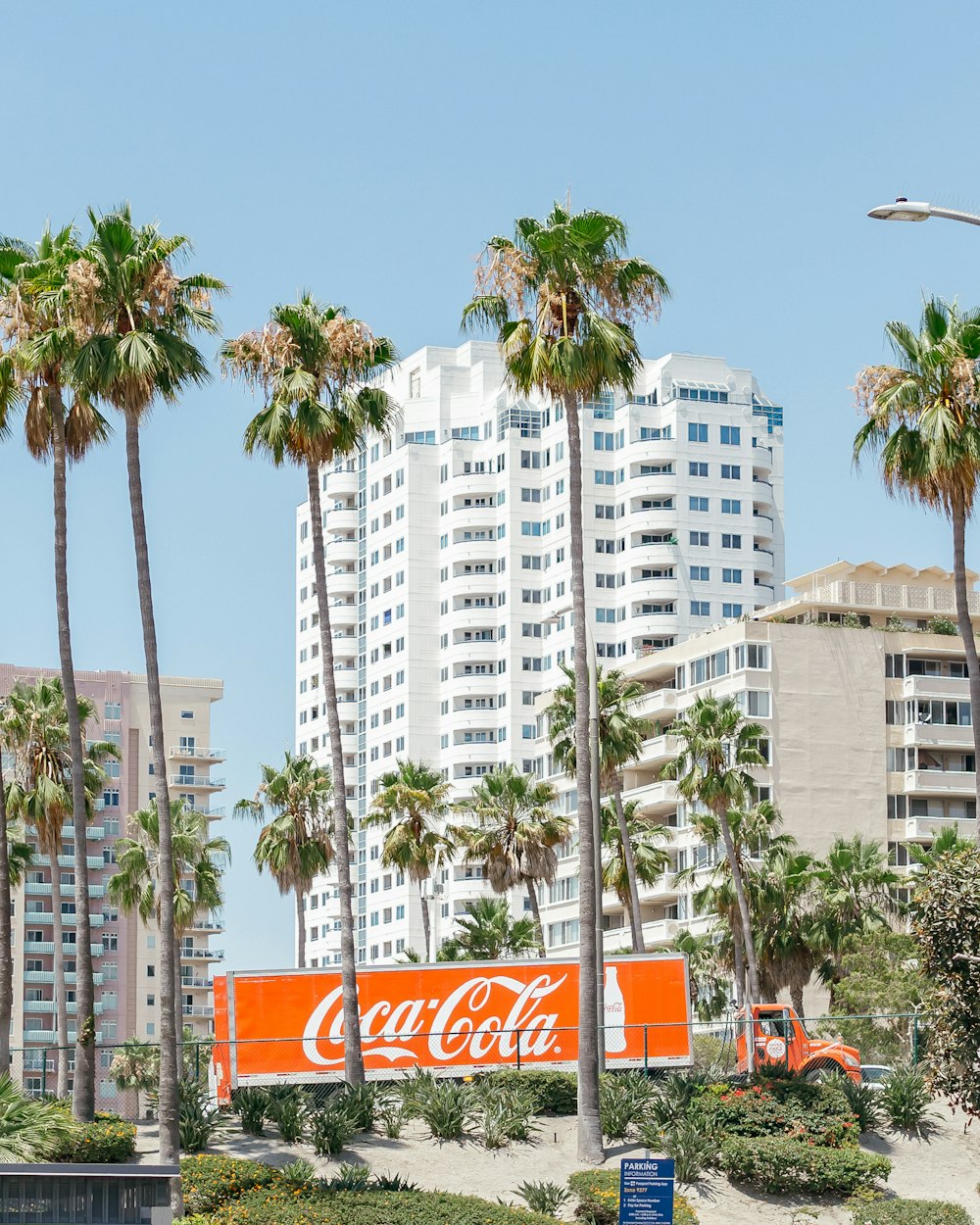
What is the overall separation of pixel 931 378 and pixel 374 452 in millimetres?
128424

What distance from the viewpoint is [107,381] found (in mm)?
36719

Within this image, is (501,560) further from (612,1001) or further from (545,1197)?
(545,1197)

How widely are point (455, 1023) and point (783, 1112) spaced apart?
953 centimetres

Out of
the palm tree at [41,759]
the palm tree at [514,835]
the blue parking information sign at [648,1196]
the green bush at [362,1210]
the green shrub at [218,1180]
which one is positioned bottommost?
the green bush at [362,1210]

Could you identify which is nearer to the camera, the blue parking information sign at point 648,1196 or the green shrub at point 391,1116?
the blue parking information sign at point 648,1196

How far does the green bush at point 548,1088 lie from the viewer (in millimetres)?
38969

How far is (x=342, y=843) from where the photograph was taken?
45625 mm

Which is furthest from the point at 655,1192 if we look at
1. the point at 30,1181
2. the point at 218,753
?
the point at 218,753

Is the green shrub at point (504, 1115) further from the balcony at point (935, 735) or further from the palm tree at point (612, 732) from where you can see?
the balcony at point (935, 735)

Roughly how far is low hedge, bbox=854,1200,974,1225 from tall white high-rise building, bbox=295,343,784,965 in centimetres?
11125

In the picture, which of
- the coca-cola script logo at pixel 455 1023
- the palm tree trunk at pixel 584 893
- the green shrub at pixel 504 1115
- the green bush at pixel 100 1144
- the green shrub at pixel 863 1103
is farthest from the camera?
the coca-cola script logo at pixel 455 1023

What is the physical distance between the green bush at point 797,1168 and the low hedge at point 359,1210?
15.3ft

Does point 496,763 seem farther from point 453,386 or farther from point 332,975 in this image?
point 332,975

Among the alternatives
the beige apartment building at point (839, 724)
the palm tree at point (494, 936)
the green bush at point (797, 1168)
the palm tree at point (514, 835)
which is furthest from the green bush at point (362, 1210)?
the beige apartment building at point (839, 724)
